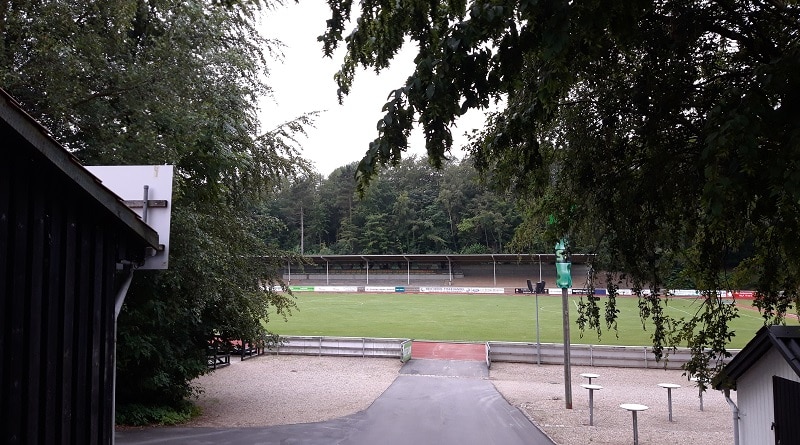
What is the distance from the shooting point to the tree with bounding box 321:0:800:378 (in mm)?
4227

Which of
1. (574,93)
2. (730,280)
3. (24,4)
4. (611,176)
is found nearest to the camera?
(611,176)

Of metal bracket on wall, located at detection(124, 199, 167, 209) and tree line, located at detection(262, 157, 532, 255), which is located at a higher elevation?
tree line, located at detection(262, 157, 532, 255)

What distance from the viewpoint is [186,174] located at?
1316cm

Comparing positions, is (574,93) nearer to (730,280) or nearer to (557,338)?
(730,280)

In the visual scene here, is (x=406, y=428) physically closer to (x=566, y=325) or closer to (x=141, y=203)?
(x=566, y=325)

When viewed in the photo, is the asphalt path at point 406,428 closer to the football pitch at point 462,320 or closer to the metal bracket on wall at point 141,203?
the metal bracket on wall at point 141,203

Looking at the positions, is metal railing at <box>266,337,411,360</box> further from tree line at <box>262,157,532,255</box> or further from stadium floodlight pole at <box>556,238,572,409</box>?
tree line at <box>262,157,532,255</box>

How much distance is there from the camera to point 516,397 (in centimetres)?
1695

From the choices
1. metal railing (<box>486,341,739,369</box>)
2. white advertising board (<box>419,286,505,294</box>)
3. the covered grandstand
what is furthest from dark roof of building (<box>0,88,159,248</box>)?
the covered grandstand

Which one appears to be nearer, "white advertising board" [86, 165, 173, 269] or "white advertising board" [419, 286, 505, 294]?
"white advertising board" [86, 165, 173, 269]

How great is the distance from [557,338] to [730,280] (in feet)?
70.1

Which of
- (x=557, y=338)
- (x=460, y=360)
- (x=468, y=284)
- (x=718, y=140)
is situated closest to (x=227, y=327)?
(x=460, y=360)

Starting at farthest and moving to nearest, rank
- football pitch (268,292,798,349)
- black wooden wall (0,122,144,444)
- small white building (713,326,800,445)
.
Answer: football pitch (268,292,798,349), small white building (713,326,800,445), black wooden wall (0,122,144,444)

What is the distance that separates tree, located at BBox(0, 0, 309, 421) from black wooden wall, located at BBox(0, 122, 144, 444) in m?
6.45
